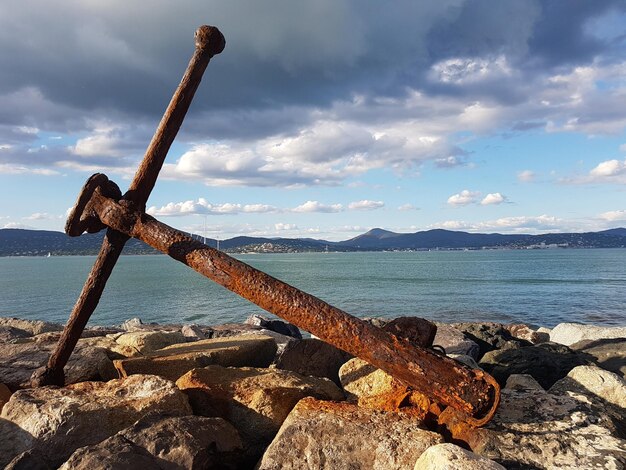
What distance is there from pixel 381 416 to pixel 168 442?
4.49 feet

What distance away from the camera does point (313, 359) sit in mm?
4863

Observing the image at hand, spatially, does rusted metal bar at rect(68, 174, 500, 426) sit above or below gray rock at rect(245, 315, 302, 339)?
above

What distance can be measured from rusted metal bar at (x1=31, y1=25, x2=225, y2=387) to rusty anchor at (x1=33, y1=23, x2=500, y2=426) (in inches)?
0.4

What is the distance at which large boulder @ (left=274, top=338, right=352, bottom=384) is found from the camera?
4.79 metres

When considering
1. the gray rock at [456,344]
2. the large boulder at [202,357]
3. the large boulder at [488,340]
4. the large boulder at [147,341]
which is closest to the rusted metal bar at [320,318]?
the large boulder at [202,357]

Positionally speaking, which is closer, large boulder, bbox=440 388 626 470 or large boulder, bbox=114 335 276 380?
large boulder, bbox=440 388 626 470

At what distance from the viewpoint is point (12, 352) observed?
4789 mm

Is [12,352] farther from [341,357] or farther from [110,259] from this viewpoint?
[341,357]

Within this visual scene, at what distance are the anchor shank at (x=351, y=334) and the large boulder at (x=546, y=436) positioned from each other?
18cm

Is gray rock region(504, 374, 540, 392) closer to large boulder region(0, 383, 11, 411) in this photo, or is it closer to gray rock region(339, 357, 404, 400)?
gray rock region(339, 357, 404, 400)

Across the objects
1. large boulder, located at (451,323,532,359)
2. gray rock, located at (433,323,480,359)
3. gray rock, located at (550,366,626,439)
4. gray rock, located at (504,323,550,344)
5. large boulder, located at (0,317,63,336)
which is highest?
gray rock, located at (550,366,626,439)

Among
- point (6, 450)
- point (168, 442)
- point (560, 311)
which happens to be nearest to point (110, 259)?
point (6, 450)

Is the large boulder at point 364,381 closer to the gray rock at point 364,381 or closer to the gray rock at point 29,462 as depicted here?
the gray rock at point 364,381

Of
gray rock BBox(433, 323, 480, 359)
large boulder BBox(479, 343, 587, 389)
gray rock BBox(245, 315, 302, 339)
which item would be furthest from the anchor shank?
gray rock BBox(245, 315, 302, 339)
